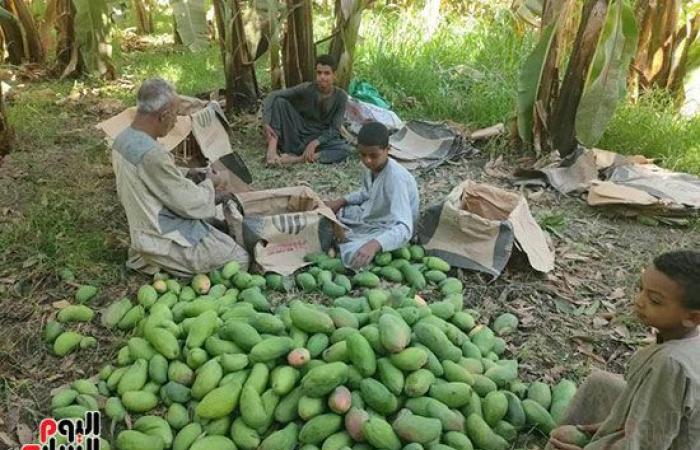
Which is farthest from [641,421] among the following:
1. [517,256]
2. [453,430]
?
[517,256]

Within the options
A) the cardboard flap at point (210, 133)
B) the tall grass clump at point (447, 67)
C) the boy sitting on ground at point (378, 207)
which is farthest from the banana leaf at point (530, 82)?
the cardboard flap at point (210, 133)

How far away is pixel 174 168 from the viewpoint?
9.87 feet

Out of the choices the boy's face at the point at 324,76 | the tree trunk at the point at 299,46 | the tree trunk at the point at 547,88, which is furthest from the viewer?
the tree trunk at the point at 299,46

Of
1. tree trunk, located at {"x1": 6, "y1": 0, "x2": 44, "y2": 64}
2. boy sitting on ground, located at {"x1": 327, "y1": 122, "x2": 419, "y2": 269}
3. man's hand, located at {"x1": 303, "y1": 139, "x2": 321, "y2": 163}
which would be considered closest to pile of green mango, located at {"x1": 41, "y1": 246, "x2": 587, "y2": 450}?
boy sitting on ground, located at {"x1": 327, "y1": 122, "x2": 419, "y2": 269}

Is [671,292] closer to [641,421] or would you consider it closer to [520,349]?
[641,421]

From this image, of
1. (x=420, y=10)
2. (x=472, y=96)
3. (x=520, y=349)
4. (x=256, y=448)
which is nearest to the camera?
(x=256, y=448)

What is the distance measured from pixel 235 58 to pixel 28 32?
9.47ft

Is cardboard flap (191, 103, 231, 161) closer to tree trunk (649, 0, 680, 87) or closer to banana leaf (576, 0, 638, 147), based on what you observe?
banana leaf (576, 0, 638, 147)

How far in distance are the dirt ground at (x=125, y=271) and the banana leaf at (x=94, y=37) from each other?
1535 mm

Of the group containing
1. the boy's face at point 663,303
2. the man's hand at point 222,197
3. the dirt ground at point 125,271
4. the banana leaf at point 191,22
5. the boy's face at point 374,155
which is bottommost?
the dirt ground at point 125,271

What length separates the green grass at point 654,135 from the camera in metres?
4.84

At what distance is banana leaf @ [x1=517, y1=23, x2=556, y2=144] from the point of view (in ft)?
14.6

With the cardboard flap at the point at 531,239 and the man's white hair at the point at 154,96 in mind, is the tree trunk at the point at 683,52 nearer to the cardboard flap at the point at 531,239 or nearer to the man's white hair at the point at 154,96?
the cardboard flap at the point at 531,239

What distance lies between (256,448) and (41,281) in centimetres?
171
